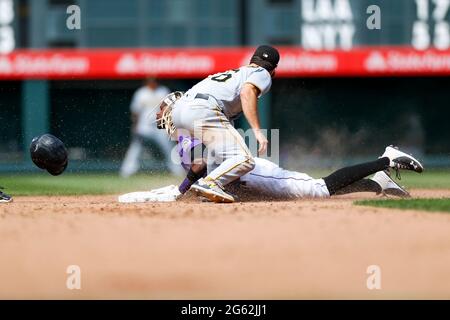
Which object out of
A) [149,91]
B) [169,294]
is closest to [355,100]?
[149,91]

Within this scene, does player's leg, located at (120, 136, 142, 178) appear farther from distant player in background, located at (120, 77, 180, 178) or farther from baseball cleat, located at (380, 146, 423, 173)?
baseball cleat, located at (380, 146, 423, 173)

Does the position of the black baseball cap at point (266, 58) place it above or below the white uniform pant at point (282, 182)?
above

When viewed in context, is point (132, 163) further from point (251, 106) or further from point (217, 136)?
point (251, 106)

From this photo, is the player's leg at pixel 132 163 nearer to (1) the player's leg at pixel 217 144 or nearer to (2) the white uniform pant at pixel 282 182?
(2) the white uniform pant at pixel 282 182

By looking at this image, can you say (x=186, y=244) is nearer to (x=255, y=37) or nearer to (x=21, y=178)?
(x=21, y=178)

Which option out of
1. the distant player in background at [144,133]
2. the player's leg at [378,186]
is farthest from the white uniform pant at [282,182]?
the distant player in background at [144,133]
